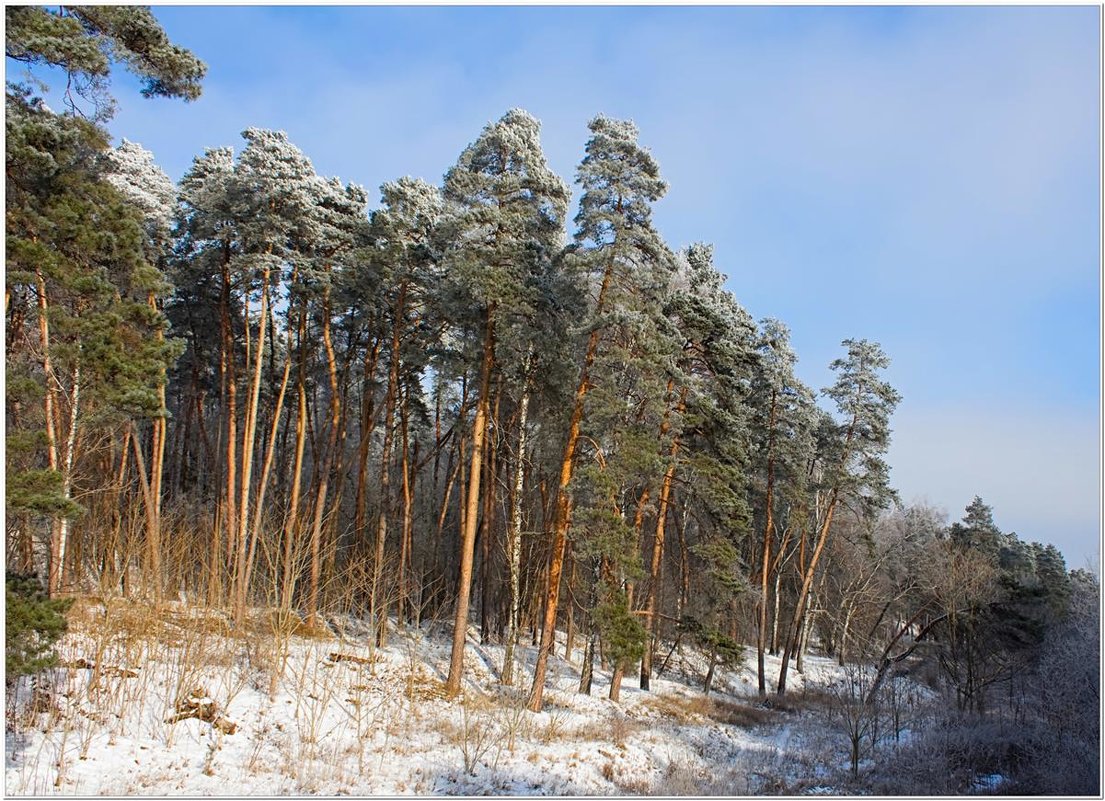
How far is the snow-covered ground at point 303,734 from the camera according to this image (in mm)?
10898

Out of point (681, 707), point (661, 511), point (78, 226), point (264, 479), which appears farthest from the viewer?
point (681, 707)

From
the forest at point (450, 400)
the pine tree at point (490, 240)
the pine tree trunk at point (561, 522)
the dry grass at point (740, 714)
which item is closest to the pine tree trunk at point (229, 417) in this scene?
the forest at point (450, 400)

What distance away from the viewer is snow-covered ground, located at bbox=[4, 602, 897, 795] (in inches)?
429

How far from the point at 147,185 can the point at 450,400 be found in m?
13.3

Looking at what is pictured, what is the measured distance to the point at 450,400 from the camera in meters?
30.6

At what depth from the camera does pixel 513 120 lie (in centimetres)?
1808

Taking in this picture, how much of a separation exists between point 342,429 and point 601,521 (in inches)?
446

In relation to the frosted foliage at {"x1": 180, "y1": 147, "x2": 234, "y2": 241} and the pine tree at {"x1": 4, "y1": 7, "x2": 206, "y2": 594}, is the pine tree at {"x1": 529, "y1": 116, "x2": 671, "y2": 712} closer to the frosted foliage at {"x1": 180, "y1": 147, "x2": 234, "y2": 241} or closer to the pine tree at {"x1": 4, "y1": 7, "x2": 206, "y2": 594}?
the pine tree at {"x1": 4, "y1": 7, "x2": 206, "y2": 594}

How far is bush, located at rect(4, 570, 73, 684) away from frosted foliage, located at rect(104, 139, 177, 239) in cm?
1498

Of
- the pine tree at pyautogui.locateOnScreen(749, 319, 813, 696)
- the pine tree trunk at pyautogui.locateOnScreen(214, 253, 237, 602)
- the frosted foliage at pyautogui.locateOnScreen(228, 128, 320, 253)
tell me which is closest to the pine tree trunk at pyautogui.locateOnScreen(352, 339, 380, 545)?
the pine tree trunk at pyautogui.locateOnScreen(214, 253, 237, 602)

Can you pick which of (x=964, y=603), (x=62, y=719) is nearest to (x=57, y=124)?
(x=62, y=719)

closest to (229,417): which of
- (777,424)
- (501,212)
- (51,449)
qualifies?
(51,449)

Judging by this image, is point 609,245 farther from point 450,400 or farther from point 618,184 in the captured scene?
point 450,400

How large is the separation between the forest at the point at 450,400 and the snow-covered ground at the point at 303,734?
925 millimetres
